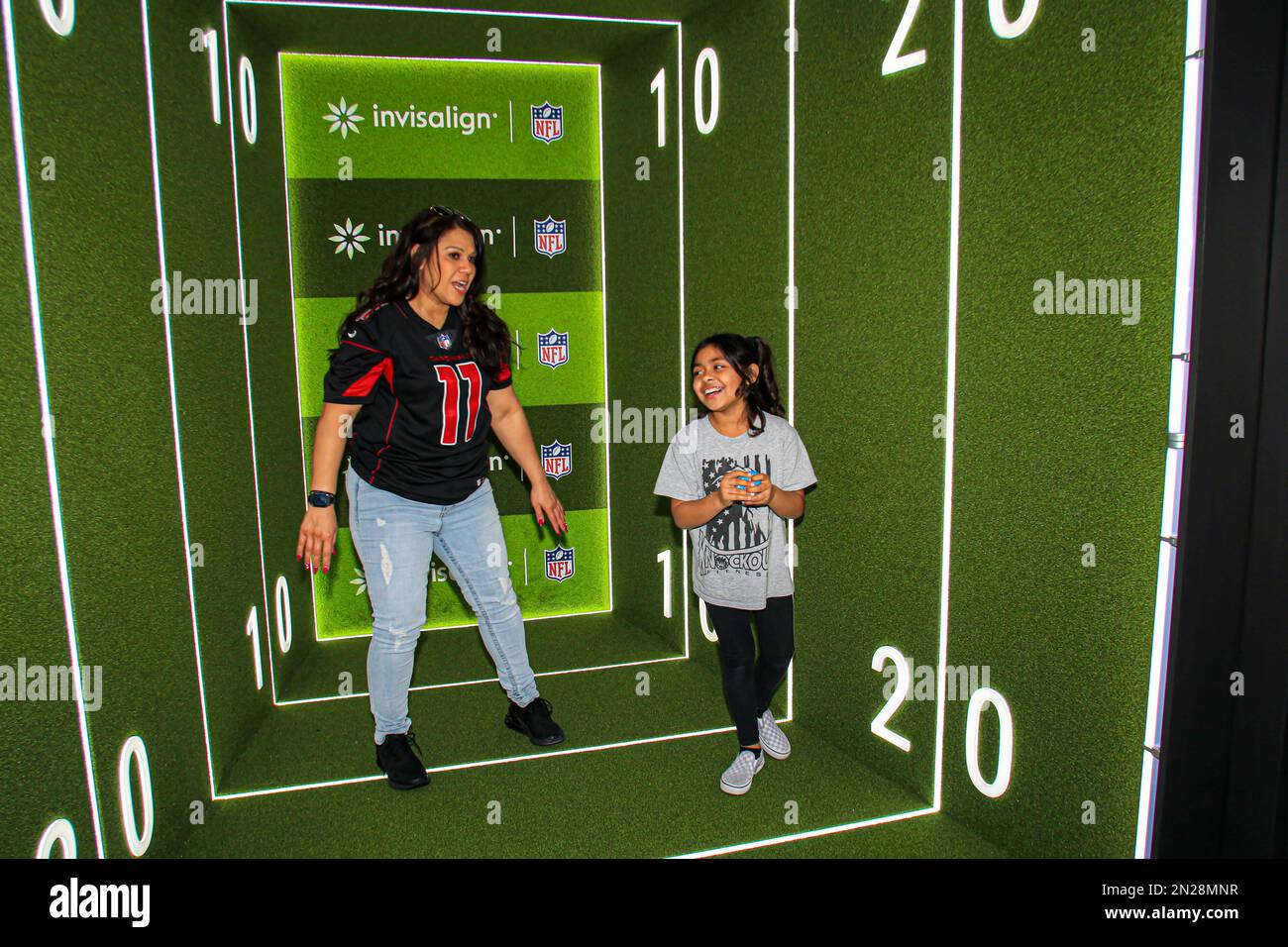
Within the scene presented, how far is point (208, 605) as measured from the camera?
231 cm

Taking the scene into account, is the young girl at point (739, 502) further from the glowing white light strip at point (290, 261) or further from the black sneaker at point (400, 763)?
the glowing white light strip at point (290, 261)

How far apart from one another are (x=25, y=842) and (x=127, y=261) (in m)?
1.14

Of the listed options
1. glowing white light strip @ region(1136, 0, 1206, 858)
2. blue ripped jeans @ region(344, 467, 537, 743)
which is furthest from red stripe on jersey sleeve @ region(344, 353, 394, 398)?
glowing white light strip @ region(1136, 0, 1206, 858)

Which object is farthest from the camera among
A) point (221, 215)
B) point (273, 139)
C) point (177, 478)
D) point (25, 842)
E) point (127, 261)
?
point (273, 139)

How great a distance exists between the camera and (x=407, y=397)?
7.52ft

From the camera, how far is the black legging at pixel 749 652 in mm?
2328

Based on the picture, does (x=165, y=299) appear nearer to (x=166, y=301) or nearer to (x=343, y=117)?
(x=166, y=301)

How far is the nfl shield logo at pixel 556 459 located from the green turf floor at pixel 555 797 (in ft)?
3.90

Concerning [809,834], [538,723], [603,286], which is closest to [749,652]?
[809,834]

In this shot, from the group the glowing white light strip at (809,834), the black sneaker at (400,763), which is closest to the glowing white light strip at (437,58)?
the black sneaker at (400,763)

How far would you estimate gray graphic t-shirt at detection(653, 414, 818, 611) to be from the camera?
229 cm

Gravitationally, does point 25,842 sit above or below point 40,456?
below
